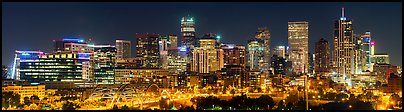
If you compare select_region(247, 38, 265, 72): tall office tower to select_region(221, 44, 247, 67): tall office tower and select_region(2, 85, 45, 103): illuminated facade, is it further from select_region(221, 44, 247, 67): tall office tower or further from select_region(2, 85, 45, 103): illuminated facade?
select_region(2, 85, 45, 103): illuminated facade

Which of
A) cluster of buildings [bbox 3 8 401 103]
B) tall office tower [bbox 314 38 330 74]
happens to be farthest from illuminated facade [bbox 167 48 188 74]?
tall office tower [bbox 314 38 330 74]

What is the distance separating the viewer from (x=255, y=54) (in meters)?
31.0

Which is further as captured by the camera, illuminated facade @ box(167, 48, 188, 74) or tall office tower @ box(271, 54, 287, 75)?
tall office tower @ box(271, 54, 287, 75)

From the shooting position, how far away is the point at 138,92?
16.6 meters

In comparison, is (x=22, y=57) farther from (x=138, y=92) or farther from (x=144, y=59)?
(x=144, y=59)

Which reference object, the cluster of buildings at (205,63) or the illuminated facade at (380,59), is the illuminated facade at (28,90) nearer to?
the cluster of buildings at (205,63)

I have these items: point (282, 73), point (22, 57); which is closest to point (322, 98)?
point (22, 57)

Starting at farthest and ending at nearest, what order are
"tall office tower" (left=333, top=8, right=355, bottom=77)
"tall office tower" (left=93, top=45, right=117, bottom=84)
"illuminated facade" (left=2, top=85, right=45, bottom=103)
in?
1. "tall office tower" (left=333, top=8, right=355, bottom=77)
2. "tall office tower" (left=93, top=45, right=117, bottom=84)
3. "illuminated facade" (left=2, top=85, right=45, bottom=103)

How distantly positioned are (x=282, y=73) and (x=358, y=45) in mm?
5726

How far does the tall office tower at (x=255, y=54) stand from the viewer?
99.1ft

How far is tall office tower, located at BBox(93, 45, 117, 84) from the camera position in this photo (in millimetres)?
22188

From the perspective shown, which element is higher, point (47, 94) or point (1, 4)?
point (1, 4)

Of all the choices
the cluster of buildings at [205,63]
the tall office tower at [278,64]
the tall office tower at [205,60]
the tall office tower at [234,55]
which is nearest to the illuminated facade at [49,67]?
the cluster of buildings at [205,63]

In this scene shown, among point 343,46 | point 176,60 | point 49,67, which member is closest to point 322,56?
point 343,46
